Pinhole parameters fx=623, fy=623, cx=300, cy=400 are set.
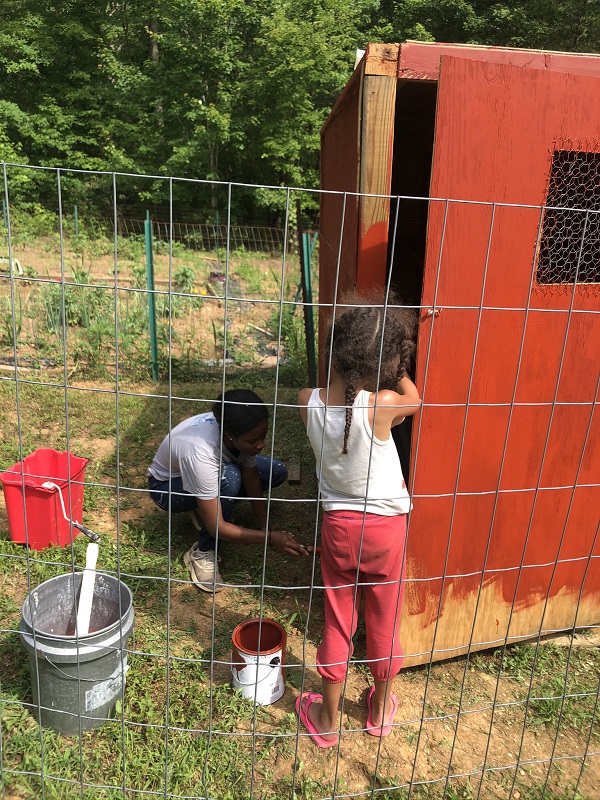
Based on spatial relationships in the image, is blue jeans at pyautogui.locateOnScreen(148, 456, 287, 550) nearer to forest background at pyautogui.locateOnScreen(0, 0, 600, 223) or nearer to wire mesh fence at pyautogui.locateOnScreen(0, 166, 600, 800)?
wire mesh fence at pyautogui.locateOnScreen(0, 166, 600, 800)

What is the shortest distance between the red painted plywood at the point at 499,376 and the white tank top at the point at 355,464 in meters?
0.16

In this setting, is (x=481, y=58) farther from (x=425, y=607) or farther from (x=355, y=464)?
(x=425, y=607)

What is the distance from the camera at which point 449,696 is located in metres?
2.61

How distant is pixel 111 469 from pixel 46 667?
7.55ft

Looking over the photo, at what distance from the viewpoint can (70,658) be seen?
6.92ft

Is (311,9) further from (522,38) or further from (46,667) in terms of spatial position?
(46,667)

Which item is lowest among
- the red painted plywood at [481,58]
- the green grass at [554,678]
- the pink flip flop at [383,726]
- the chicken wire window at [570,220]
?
the green grass at [554,678]

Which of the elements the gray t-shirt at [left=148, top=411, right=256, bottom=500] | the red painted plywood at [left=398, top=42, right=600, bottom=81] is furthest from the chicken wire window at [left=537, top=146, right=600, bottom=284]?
the gray t-shirt at [left=148, top=411, right=256, bottom=500]

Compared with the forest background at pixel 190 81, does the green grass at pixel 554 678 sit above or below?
below

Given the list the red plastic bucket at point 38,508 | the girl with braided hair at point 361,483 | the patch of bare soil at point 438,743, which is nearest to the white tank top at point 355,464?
the girl with braided hair at point 361,483

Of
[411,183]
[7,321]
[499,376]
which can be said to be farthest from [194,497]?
[7,321]

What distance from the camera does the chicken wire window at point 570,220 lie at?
2339mm

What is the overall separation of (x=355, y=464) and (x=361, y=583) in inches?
16.2

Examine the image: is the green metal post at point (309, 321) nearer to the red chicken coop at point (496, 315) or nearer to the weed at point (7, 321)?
the red chicken coop at point (496, 315)
